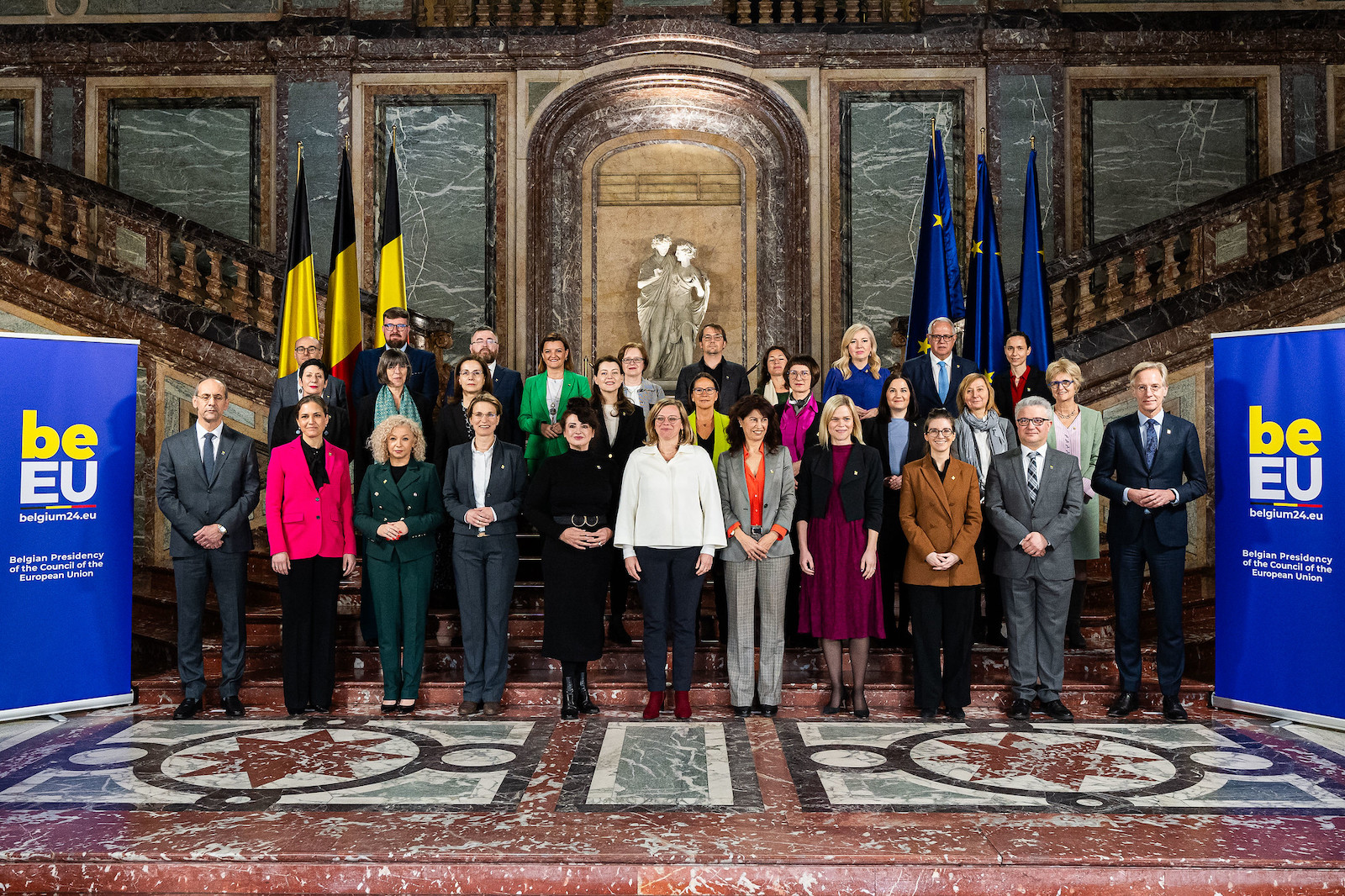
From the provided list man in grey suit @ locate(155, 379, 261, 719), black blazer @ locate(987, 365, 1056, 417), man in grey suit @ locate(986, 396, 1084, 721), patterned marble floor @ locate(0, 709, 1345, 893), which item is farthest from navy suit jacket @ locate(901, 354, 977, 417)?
man in grey suit @ locate(155, 379, 261, 719)

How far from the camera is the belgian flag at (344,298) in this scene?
6418 mm

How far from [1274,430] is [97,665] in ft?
17.4

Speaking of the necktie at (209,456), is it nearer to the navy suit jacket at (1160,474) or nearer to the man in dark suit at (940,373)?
the man in dark suit at (940,373)

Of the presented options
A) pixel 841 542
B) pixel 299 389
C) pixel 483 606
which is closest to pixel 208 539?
pixel 299 389

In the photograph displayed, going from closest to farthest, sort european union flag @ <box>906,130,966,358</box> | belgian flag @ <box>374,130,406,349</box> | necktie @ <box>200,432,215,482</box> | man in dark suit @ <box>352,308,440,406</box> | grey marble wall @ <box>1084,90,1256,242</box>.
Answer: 1. necktie @ <box>200,432,215,482</box>
2. man in dark suit @ <box>352,308,440,406</box>
3. european union flag @ <box>906,130,966,358</box>
4. belgian flag @ <box>374,130,406,349</box>
5. grey marble wall @ <box>1084,90,1256,242</box>

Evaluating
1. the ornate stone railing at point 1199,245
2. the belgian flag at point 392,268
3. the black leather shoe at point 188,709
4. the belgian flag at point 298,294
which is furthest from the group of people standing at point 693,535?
the ornate stone railing at point 1199,245

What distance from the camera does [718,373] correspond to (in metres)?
5.77

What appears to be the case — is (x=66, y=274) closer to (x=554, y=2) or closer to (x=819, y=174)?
(x=554, y=2)

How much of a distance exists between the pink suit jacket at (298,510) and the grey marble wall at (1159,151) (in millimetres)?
6572

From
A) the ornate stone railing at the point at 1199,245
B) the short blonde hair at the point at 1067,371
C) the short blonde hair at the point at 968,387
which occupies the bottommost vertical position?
the short blonde hair at the point at 968,387

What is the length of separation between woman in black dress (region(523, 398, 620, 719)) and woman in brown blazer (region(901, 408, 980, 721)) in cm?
133

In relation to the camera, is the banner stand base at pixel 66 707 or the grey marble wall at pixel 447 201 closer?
the banner stand base at pixel 66 707

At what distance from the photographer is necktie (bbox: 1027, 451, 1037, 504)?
4.71 m

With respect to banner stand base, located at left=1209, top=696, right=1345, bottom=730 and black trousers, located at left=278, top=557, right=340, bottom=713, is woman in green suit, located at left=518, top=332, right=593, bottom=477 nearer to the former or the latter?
black trousers, located at left=278, top=557, right=340, bottom=713
